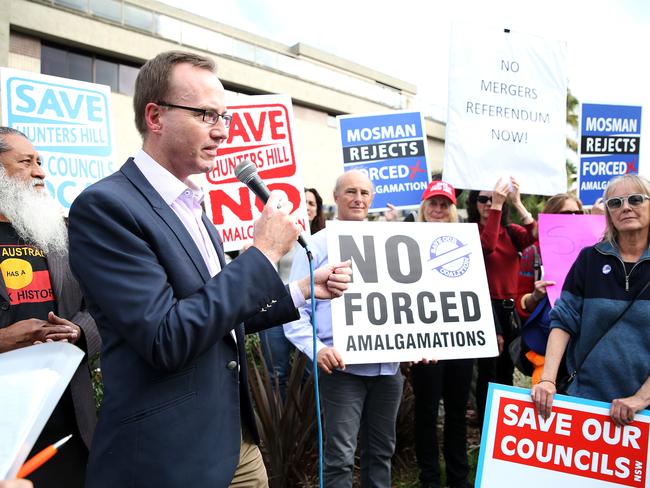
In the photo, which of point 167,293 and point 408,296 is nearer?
point 167,293

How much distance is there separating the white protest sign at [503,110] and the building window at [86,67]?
614 inches

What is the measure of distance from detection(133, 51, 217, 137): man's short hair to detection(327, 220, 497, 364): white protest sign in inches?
61.8

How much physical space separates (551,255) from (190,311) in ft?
9.47

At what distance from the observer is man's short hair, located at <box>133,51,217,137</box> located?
1551 mm

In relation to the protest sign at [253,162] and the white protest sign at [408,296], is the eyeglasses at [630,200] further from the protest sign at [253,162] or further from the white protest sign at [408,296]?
the protest sign at [253,162]

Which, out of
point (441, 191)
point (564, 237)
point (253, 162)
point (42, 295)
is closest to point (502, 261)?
point (564, 237)

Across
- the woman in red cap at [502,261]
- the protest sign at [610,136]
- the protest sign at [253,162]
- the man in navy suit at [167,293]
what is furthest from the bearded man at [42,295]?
the protest sign at [610,136]

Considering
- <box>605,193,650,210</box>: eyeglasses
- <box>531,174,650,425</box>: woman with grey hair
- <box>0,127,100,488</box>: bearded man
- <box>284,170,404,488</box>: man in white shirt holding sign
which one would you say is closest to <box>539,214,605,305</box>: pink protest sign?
<box>531,174,650,425</box>: woman with grey hair

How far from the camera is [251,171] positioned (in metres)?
1.67

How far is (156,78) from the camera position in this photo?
1562 mm

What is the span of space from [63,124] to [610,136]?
17.7 ft

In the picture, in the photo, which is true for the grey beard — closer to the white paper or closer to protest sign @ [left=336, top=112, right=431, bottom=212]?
the white paper

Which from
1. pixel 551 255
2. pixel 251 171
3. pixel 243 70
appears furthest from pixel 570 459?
pixel 243 70

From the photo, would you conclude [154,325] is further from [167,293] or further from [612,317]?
[612,317]
